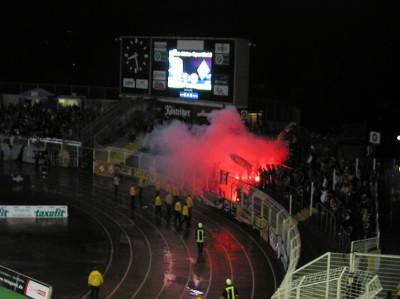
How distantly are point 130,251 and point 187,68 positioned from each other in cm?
1751

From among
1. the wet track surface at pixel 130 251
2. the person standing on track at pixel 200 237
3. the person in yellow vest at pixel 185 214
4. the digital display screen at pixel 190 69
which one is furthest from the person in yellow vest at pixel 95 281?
the digital display screen at pixel 190 69

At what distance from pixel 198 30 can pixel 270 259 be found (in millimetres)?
45217

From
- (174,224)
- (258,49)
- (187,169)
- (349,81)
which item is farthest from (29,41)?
(174,224)

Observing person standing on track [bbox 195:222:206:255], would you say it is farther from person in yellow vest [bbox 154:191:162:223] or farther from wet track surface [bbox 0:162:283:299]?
person in yellow vest [bbox 154:191:162:223]

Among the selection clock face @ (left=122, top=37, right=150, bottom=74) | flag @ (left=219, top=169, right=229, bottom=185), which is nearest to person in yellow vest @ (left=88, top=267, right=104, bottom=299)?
flag @ (left=219, top=169, right=229, bottom=185)

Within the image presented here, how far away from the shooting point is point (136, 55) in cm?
4191

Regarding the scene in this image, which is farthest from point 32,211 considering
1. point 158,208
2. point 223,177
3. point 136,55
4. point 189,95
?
point 136,55

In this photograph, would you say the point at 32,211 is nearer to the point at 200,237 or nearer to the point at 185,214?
the point at 185,214

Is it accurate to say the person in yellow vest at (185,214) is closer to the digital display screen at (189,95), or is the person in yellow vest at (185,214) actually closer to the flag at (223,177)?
the flag at (223,177)

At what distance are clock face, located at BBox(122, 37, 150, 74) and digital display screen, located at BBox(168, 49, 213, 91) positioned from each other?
7.22 feet

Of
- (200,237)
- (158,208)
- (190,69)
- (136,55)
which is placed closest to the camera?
(200,237)

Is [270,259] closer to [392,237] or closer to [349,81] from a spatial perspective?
[392,237]

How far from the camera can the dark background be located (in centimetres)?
4778

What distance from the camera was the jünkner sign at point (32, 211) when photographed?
94.1 ft
